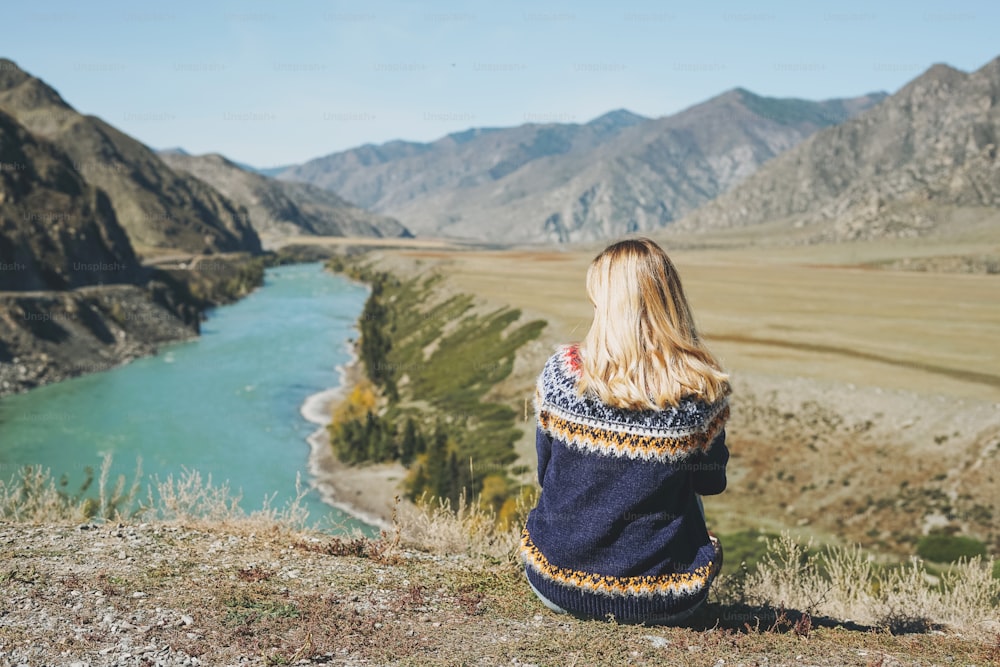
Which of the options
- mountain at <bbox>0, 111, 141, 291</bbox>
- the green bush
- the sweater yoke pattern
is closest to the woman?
the sweater yoke pattern

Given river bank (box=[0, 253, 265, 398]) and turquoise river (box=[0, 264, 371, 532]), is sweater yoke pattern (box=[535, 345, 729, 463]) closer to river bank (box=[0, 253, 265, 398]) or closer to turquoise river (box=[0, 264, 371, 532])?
turquoise river (box=[0, 264, 371, 532])

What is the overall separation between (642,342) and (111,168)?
200829 mm

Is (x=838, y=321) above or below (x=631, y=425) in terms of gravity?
below

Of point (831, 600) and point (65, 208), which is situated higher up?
point (65, 208)

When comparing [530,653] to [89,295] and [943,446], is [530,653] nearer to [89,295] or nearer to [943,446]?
[943,446]

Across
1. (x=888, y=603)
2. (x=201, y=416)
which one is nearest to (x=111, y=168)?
(x=201, y=416)

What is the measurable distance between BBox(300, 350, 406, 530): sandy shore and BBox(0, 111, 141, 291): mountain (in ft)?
167

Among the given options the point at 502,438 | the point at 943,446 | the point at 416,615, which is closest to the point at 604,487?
the point at 416,615

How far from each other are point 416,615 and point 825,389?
92.8ft

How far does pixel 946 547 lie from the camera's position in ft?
69.9

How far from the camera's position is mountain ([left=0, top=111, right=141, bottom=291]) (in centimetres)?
8044

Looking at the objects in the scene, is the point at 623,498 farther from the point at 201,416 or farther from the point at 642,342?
the point at 201,416

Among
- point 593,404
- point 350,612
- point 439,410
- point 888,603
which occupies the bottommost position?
point 439,410

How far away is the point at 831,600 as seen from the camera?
874 cm
